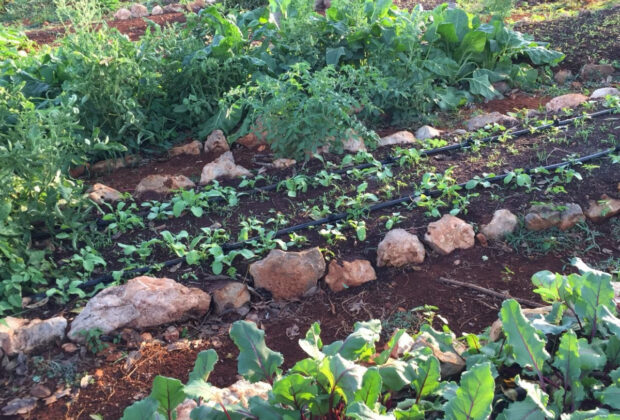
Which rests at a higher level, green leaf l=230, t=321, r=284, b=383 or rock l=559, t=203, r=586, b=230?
green leaf l=230, t=321, r=284, b=383

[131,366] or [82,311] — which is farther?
[82,311]

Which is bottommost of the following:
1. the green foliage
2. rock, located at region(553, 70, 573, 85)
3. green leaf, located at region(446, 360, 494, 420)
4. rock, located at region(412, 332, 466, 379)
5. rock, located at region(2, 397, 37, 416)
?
rock, located at region(553, 70, 573, 85)

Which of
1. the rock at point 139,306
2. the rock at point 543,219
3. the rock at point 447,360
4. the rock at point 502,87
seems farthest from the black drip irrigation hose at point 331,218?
the rock at point 502,87

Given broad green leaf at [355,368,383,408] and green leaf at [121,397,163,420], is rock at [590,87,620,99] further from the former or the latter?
green leaf at [121,397,163,420]

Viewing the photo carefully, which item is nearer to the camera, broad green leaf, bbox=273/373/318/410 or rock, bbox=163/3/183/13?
broad green leaf, bbox=273/373/318/410

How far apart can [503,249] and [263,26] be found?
11.4 ft

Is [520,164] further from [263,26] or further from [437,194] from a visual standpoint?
[263,26]

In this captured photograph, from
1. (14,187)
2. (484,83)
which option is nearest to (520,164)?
(484,83)

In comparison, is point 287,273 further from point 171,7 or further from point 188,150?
point 171,7

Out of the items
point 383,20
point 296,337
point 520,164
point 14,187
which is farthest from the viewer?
point 383,20

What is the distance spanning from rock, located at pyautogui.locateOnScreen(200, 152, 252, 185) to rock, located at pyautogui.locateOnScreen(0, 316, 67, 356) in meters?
1.67

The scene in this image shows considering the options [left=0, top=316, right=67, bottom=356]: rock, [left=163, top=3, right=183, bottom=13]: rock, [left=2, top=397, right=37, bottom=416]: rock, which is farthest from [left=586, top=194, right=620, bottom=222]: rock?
[left=163, top=3, right=183, bottom=13]: rock

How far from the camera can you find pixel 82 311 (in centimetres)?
313

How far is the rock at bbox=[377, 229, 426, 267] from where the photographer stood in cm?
351
